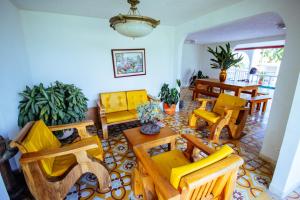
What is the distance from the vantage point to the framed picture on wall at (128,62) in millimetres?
3346

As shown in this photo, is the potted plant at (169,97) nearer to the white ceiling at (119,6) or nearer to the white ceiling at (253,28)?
the white ceiling at (119,6)

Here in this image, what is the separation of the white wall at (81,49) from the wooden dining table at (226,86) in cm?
208

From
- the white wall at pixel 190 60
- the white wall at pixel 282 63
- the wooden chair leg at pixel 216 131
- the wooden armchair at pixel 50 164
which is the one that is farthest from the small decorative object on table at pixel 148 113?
the white wall at pixel 190 60

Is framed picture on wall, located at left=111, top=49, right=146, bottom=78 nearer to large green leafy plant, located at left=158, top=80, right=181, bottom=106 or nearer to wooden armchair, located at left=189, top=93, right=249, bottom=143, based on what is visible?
large green leafy plant, located at left=158, top=80, right=181, bottom=106

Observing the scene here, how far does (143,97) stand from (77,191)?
89.3 inches

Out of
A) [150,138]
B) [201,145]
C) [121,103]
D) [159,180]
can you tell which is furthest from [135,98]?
[159,180]

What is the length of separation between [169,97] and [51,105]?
2.67 m

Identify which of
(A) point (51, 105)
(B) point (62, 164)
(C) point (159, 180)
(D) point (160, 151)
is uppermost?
(A) point (51, 105)

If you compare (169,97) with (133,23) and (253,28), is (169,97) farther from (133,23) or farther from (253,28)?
(253,28)

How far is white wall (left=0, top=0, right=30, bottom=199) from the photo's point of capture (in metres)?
1.70

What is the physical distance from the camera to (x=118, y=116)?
2916mm

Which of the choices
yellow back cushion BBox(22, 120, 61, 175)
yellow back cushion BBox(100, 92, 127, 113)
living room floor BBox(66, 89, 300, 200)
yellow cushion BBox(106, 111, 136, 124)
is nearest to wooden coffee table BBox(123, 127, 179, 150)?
living room floor BBox(66, 89, 300, 200)

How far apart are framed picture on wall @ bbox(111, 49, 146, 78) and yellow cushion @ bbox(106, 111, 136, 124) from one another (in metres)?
0.96

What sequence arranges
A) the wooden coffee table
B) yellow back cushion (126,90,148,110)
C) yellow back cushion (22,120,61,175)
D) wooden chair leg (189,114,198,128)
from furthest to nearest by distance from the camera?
yellow back cushion (126,90,148,110)
wooden chair leg (189,114,198,128)
the wooden coffee table
yellow back cushion (22,120,61,175)
